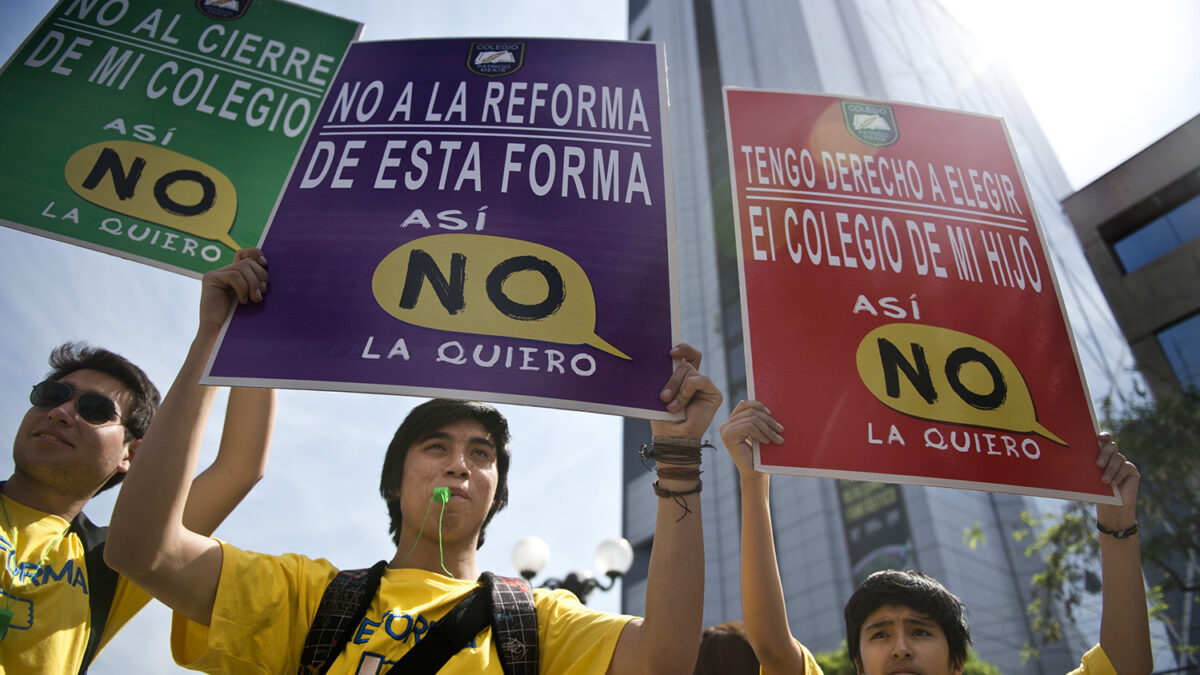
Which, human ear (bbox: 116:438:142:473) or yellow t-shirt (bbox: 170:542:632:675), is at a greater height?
human ear (bbox: 116:438:142:473)

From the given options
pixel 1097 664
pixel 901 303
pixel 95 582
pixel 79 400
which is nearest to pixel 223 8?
pixel 79 400

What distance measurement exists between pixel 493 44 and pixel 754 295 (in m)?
1.35

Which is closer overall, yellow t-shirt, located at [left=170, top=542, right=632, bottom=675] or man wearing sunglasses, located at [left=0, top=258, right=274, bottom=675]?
yellow t-shirt, located at [left=170, top=542, right=632, bottom=675]

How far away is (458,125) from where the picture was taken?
2.52 meters

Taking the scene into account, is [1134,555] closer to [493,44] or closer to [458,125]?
[458,125]

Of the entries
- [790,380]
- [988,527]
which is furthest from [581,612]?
[988,527]

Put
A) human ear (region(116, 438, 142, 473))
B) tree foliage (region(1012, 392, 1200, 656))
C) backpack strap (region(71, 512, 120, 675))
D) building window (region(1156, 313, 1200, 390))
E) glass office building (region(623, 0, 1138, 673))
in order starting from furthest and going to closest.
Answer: glass office building (region(623, 0, 1138, 673)) < building window (region(1156, 313, 1200, 390)) < tree foliage (region(1012, 392, 1200, 656)) < human ear (region(116, 438, 142, 473)) < backpack strap (region(71, 512, 120, 675))

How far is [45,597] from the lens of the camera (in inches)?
79.3

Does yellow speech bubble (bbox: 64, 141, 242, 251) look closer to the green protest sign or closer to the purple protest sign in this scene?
the green protest sign

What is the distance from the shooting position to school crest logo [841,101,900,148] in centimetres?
293

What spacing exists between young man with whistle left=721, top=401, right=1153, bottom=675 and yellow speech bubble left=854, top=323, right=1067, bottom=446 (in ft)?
0.94

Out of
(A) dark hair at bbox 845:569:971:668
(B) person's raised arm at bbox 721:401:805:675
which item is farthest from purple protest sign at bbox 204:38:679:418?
(A) dark hair at bbox 845:569:971:668

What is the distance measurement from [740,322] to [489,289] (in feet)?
76.8

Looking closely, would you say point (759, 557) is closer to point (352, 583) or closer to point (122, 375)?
point (352, 583)
